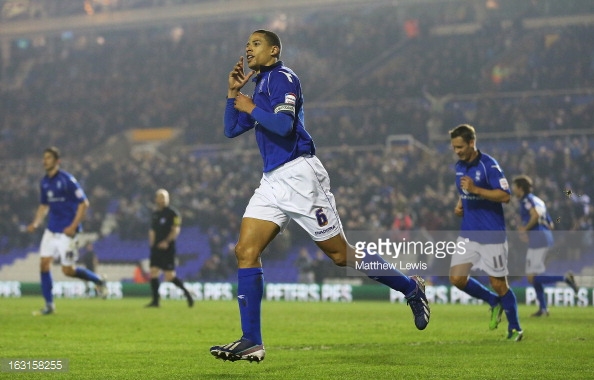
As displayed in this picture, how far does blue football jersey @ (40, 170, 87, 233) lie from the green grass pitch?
61.3 inches

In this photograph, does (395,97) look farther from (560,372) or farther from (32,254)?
(560,372)

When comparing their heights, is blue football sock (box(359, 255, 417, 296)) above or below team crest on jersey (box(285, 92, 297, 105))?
below

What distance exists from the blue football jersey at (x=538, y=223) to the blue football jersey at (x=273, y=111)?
856 centimetres

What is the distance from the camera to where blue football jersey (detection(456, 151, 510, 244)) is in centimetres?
1045

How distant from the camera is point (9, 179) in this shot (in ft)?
113

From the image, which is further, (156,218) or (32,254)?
(32,254)

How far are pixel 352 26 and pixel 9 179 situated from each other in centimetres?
1531

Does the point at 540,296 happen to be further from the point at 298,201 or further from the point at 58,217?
the point at 298,201

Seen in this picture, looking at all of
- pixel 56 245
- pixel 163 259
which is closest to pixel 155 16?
pixel 163 259

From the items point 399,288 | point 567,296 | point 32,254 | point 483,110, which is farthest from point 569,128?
point 399,288

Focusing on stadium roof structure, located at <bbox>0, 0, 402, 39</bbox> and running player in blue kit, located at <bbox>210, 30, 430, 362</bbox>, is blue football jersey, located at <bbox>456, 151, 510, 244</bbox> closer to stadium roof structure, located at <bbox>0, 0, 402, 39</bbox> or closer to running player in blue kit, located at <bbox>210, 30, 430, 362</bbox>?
running player in blue kit, located at <bbox>210, 30, 430, 362</bbox>

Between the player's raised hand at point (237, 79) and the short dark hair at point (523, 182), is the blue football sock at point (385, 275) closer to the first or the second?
the player's raised hand at point (237, 79)

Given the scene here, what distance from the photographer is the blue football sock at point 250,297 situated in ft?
22.5

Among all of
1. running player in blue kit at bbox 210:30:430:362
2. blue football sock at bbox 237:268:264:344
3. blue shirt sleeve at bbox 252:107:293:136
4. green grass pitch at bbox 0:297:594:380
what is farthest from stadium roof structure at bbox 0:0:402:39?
blue football sock at bbox 237:268:264:344
